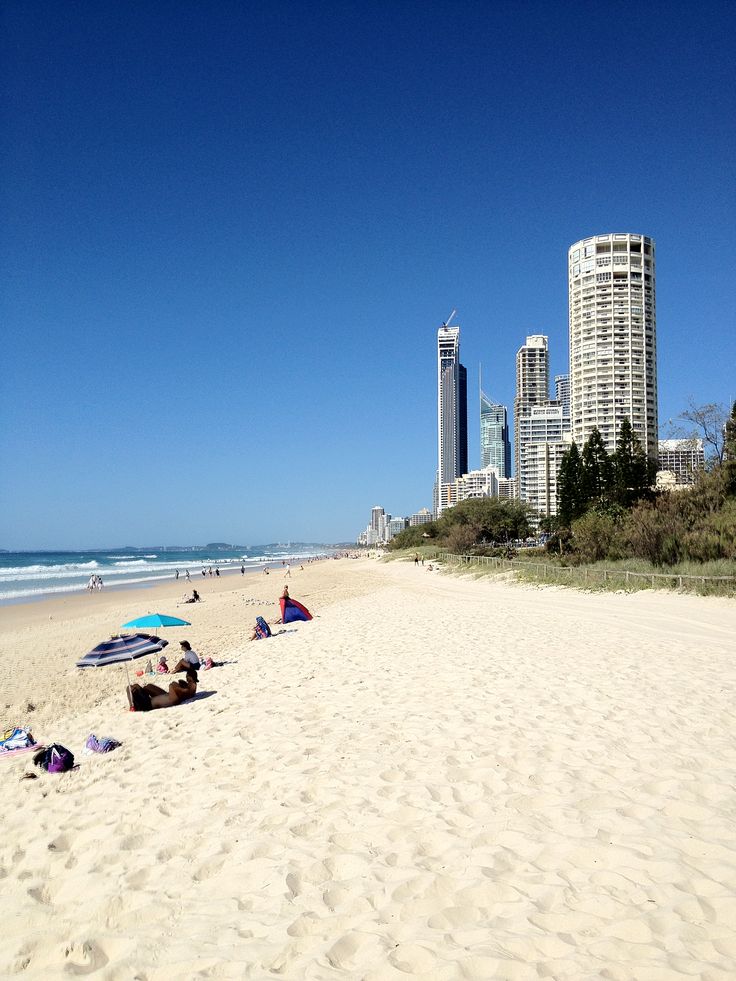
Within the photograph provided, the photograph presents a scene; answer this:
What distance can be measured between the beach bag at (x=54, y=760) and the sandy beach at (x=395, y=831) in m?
0.18

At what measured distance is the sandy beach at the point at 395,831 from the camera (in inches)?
110

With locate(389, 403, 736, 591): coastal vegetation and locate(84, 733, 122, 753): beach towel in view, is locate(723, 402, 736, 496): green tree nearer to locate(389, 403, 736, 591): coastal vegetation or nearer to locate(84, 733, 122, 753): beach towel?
locate(389, 403, 736, 591): coastal vegetation

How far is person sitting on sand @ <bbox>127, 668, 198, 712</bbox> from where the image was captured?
802 centimetres

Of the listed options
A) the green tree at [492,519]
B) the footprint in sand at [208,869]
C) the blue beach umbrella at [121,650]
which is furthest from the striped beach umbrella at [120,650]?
the green tree at [492,519]

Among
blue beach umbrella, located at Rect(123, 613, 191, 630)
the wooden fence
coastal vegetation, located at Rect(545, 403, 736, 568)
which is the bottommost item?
blue beach umbrella, located at Rect(123, 613, 191, 630)

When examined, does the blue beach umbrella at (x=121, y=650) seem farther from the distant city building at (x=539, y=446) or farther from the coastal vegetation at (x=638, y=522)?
the distant city building at (x=539, y=446)

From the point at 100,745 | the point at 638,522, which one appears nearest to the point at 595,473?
the point at 638,522

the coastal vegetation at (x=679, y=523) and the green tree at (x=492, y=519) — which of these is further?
the green tree at (x=492, y=519)

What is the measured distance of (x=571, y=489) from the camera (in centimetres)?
4384

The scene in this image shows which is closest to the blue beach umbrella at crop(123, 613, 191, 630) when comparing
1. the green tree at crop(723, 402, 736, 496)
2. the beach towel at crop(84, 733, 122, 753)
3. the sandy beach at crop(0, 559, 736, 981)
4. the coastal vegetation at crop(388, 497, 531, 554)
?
the sandy beach at crop(0, 559, 736, 981)

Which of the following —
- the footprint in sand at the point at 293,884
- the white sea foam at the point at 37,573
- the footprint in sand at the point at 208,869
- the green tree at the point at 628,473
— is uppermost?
the green tree at the point at 628,473

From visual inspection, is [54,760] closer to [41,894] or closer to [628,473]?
[41,894]

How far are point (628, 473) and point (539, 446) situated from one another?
79226 mm

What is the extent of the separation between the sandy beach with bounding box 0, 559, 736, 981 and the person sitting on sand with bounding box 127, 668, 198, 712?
0.18m
